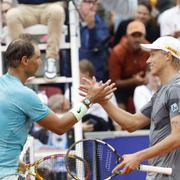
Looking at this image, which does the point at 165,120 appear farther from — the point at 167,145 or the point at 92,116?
the point at 92,116

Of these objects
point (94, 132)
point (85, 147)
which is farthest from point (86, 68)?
point (85, 147)

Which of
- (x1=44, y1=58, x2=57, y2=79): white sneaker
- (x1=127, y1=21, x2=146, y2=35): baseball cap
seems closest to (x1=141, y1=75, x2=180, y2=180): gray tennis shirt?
(x1=44, y1=58, x2=57, y2=79): white sneaker

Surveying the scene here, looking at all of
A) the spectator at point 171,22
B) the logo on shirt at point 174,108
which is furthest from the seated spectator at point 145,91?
the logo on shirt at point 174,108

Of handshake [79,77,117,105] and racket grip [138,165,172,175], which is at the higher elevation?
handshake [79,77,117,105]

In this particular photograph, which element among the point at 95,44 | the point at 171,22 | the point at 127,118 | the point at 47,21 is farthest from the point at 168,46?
the point at 95,44

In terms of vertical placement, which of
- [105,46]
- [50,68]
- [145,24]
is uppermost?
[145,24]

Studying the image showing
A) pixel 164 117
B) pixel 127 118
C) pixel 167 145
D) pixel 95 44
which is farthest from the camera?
pixel 95 44

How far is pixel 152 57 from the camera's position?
6418 mm

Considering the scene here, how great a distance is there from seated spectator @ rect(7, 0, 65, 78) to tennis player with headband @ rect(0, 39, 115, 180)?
8.31ft

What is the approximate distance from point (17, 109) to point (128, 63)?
4.63 m

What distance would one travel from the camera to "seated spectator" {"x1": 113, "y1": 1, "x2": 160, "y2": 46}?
35.8ft

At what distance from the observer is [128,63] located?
10484mm

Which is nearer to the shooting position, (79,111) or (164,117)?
(164,117)

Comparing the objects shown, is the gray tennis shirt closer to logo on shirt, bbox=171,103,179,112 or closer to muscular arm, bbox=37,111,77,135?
logo on shirt, bbox=171,103,179,112
